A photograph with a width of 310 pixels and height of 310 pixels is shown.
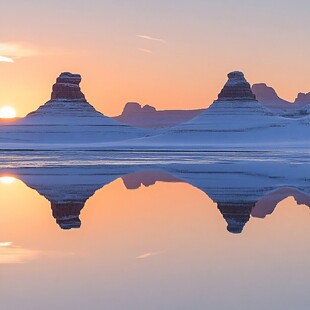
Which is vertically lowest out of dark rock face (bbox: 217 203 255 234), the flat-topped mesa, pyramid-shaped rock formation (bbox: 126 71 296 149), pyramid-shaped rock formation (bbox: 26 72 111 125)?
dark rock face (bbox: 217 203 255 234)

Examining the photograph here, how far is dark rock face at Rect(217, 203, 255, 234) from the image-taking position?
47.4 ft

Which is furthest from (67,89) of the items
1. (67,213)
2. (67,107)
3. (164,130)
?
(67,213)

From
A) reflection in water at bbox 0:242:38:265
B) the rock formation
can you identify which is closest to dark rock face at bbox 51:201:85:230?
reflection in water at bbox 0:242:38:265

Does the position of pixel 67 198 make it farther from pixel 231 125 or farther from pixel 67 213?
pixel 231 125

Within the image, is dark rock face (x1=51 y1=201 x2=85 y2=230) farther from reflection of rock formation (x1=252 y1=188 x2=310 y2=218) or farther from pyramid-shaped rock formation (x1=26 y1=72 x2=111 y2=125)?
pyramid-shaped rock formation (x1=26 y1=72 x2=111 y2=125)

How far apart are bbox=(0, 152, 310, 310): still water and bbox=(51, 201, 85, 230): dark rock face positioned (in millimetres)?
29

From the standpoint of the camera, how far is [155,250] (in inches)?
446

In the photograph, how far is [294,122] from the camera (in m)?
134

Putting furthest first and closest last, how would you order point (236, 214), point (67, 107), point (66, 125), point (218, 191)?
1. point (67, 107)
2. point (66, 125)
3. point (218, 191)
4. point (236, 214)

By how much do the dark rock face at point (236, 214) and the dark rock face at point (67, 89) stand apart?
162m

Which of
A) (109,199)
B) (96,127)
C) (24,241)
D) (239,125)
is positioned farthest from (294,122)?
(24,241)

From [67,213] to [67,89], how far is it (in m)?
164

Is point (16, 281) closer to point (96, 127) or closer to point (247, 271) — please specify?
point (247, 271)

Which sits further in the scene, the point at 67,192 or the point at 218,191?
the point at 218,191
